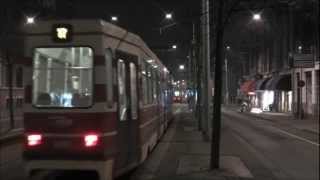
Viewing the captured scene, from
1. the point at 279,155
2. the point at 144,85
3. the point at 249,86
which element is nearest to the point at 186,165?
the point at 144,85

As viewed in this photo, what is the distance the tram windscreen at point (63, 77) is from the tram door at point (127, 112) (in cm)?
100

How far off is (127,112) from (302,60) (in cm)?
3487

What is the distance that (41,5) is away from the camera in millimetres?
46156

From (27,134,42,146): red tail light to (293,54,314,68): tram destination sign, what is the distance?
35111mm

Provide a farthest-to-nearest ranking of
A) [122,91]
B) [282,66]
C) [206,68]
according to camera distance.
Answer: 1. [282,66]
2. [206,68]
3. [122,91]

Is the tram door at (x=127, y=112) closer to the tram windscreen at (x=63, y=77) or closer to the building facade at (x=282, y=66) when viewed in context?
the tram windscreen at (x=63, y=77)

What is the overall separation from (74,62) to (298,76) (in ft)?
151

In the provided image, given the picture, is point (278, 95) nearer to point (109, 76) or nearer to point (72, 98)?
point (109, 76)

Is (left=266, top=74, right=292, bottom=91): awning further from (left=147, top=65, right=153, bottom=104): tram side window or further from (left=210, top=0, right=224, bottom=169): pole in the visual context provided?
(left=210, top=0, right=224, bottom=169): pole

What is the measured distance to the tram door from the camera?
571 inches

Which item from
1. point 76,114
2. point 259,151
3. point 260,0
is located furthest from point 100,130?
point 259,151

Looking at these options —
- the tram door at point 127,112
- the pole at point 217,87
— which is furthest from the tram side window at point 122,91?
the pole at point 217,87

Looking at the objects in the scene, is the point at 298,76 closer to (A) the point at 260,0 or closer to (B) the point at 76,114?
(A) the point at 260,0

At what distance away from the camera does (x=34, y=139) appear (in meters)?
13.5
